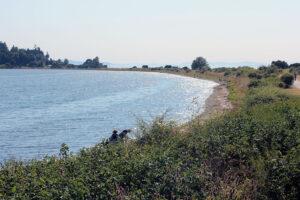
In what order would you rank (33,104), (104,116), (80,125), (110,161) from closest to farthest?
(110,161), (80,125), (104,116), (33,104)

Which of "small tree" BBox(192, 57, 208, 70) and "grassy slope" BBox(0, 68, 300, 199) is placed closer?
"grassy slope" BBox(0, 68, 300, 199)

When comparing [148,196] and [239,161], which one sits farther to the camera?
[239,161]

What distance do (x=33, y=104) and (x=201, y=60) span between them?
444ft

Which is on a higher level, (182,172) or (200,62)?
(200,62)

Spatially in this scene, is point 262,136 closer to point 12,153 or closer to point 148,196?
point 148,196

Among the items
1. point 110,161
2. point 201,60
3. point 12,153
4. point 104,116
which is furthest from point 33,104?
point 201,60

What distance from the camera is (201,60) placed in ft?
577

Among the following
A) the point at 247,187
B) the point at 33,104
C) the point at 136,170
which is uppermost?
the point at 136,170

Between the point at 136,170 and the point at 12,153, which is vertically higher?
the point at 136,170

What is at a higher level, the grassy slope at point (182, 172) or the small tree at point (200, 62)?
the small tree at point (200, 62)

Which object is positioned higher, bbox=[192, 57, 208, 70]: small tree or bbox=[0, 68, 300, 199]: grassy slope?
bbox=[192, 57, 208, 70]: small tree

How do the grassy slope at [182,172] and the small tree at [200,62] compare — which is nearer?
the grassy slope at [182,172]

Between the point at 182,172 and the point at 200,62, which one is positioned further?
the point at 200,62

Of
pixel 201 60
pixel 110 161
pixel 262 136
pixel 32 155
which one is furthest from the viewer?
pixel 201 60
